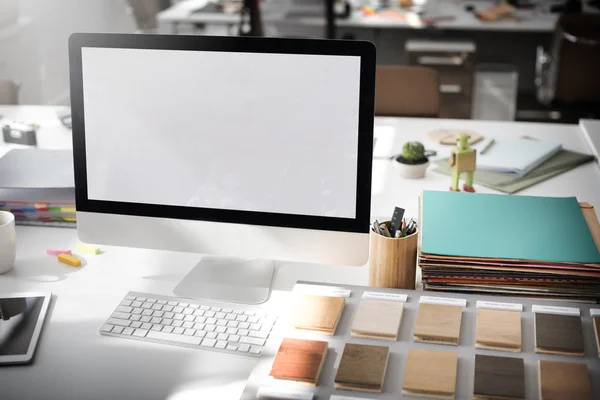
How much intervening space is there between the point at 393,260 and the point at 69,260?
683 millimetres

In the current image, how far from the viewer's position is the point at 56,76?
438 centimetres

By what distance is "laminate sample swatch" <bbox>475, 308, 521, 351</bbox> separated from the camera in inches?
44.3

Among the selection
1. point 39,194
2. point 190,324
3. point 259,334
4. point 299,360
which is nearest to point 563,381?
point 299,360

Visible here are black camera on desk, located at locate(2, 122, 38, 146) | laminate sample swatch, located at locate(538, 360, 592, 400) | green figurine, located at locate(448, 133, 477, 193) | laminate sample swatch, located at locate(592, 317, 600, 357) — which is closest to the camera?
laminate sample swatch, located at locate(538, 360, 592, 400)

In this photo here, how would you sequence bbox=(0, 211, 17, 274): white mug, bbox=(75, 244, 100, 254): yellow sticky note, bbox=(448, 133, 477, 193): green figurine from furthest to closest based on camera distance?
bbox=(448, 133, 477, 193): green figurine, bbox=(75, 244, 100, 254): yellow sticky note, bbox=(0, 211, 17, 274): white mug

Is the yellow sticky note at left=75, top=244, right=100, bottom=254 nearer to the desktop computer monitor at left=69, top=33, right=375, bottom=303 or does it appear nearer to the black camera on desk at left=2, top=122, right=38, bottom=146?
the desktop computer monitor at left=69, top=33, right=375, bottom=303

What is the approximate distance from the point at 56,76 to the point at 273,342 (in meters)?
3.63

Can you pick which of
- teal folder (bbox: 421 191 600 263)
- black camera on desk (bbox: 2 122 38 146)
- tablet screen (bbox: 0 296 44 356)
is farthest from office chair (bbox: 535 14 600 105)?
tablet screen (bbox: 0 296 44 356)

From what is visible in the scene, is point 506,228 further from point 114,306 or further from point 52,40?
point 52,40

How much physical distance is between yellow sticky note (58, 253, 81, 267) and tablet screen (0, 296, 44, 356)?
15cm

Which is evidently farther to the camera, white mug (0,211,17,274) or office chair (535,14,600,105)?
office chair (535,14,600,105)

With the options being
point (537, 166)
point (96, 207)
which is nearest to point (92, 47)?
point (96, 207)

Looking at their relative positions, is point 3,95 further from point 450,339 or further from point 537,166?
point 450,339

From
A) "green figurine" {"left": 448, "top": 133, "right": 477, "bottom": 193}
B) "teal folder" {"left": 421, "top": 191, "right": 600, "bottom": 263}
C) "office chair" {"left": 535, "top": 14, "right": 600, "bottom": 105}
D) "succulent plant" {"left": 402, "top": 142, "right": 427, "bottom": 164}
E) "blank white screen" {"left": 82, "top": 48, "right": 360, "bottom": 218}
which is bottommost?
"office chair" {"left": 535, "top": 14, "right": 600, "bottom": 105}
